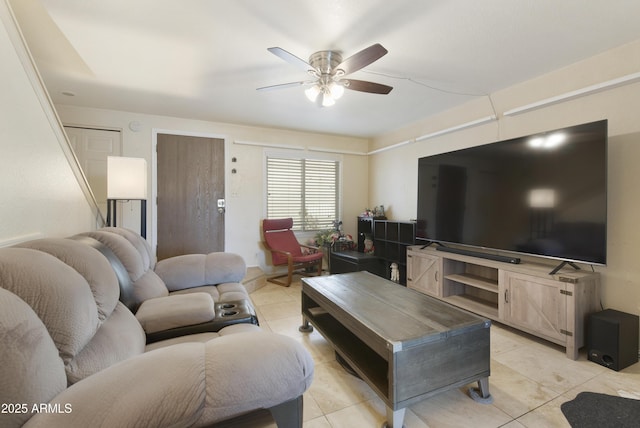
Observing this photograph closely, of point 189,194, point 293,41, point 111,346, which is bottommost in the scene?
point 111,346

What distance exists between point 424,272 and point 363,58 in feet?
8.24

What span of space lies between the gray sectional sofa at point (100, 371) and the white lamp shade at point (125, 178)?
1728 mm

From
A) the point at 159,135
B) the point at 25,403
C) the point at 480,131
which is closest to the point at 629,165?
the point at 480,131

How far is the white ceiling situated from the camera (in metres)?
1.73

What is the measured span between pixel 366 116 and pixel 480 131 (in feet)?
4.65

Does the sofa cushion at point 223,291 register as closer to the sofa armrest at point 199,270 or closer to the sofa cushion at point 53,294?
the sofa armrest at point 199,270

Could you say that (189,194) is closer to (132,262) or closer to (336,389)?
(132,262)

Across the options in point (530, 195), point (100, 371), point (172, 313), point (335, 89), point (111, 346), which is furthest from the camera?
point (530, 195)

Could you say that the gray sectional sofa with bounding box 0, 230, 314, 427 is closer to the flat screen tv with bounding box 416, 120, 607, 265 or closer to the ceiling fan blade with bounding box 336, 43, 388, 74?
the ceiling fan blade with bounding box 336, 43, 388, 74

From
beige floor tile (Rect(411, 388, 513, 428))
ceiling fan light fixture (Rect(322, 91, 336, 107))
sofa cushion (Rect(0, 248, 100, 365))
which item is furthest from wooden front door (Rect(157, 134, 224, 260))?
beige floor tile (Rect(411, 388, 513, 428))

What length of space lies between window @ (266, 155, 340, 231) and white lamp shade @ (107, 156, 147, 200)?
6.84 feet

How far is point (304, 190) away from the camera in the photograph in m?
4.74

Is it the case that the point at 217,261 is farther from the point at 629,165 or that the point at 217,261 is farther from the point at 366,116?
the point at 629,165

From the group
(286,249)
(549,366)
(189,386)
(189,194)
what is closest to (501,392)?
(549,366)
